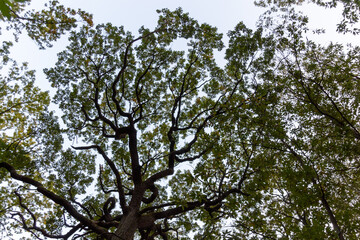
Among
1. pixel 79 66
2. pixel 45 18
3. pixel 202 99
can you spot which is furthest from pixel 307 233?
pixel 45 18

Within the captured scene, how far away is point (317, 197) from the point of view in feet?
23.6

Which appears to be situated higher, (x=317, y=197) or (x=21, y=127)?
(x=21, y=127)

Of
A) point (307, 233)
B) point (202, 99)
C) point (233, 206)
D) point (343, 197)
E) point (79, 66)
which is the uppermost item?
point (79, 66)

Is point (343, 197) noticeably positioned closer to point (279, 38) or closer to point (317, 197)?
point (317, 197)

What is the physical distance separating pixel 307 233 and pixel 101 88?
32.7 feet

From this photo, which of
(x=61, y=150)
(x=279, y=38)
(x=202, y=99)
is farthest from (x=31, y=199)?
(x=279, y=38)

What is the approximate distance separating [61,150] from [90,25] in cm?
579

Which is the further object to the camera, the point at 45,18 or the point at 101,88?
the point at 101,88

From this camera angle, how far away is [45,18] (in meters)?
8.68

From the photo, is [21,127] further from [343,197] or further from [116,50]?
[343,197]

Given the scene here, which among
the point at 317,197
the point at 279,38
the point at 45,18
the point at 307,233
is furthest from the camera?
the point at 279,38

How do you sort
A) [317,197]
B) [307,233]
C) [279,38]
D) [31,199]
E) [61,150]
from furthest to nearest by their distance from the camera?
[31,199], [61,150], [279,38], [317,197], [307,233]

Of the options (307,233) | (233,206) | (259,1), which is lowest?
(307,233)

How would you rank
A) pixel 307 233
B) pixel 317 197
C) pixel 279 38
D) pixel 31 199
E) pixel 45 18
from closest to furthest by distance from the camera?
pixel 307 233, pixel 317 197, pixel 45 18, pixel 279 38, pixel 31 199
